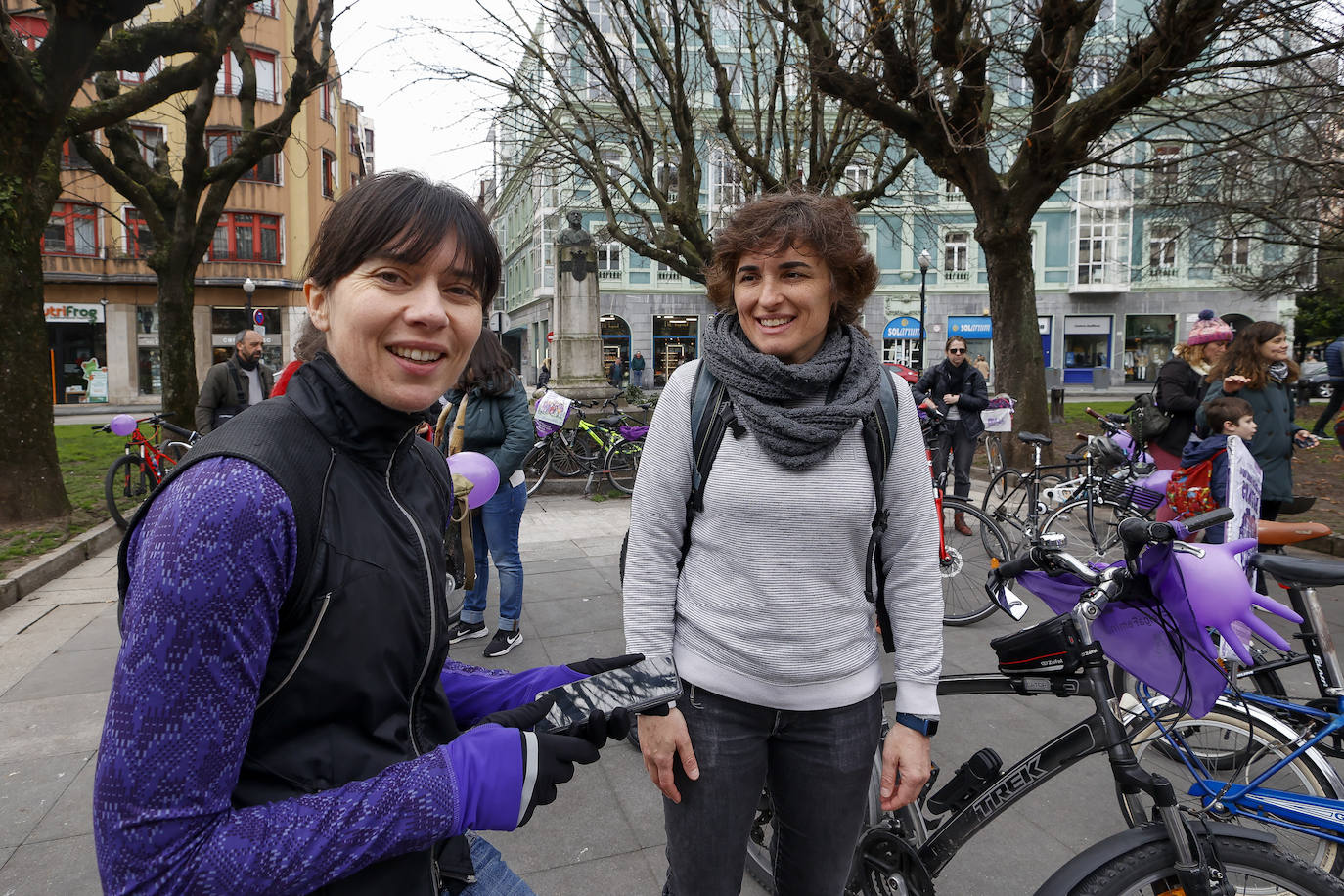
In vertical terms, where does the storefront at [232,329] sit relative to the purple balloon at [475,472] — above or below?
above

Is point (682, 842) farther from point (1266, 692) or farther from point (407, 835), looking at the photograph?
point (1266, 692)

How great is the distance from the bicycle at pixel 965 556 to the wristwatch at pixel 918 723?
390 centimetres

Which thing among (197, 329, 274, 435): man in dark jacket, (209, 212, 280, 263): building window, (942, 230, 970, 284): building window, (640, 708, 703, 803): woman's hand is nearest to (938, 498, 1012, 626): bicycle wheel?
(640, 708, 703, 803): woman's hand

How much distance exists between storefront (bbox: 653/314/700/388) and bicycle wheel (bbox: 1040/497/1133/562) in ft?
98.0

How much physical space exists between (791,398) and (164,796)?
1317 millimetres

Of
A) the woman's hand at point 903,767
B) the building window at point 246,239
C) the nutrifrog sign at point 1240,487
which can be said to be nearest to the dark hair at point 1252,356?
the nutrifrog sign at point 1240,487

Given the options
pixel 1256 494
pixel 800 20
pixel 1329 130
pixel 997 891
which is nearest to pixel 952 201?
pixel 1329 130

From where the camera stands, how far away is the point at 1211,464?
4.69 meters

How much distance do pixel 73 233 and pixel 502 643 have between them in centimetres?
3557

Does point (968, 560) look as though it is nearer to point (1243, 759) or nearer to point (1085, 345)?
point (1243, 759)

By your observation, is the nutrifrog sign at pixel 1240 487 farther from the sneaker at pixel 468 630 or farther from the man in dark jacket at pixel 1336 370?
the man in dark jacket at pixel 1336 370

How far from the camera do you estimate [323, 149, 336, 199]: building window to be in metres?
35.3

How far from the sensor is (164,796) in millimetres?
848

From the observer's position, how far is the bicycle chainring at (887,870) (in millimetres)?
2062
